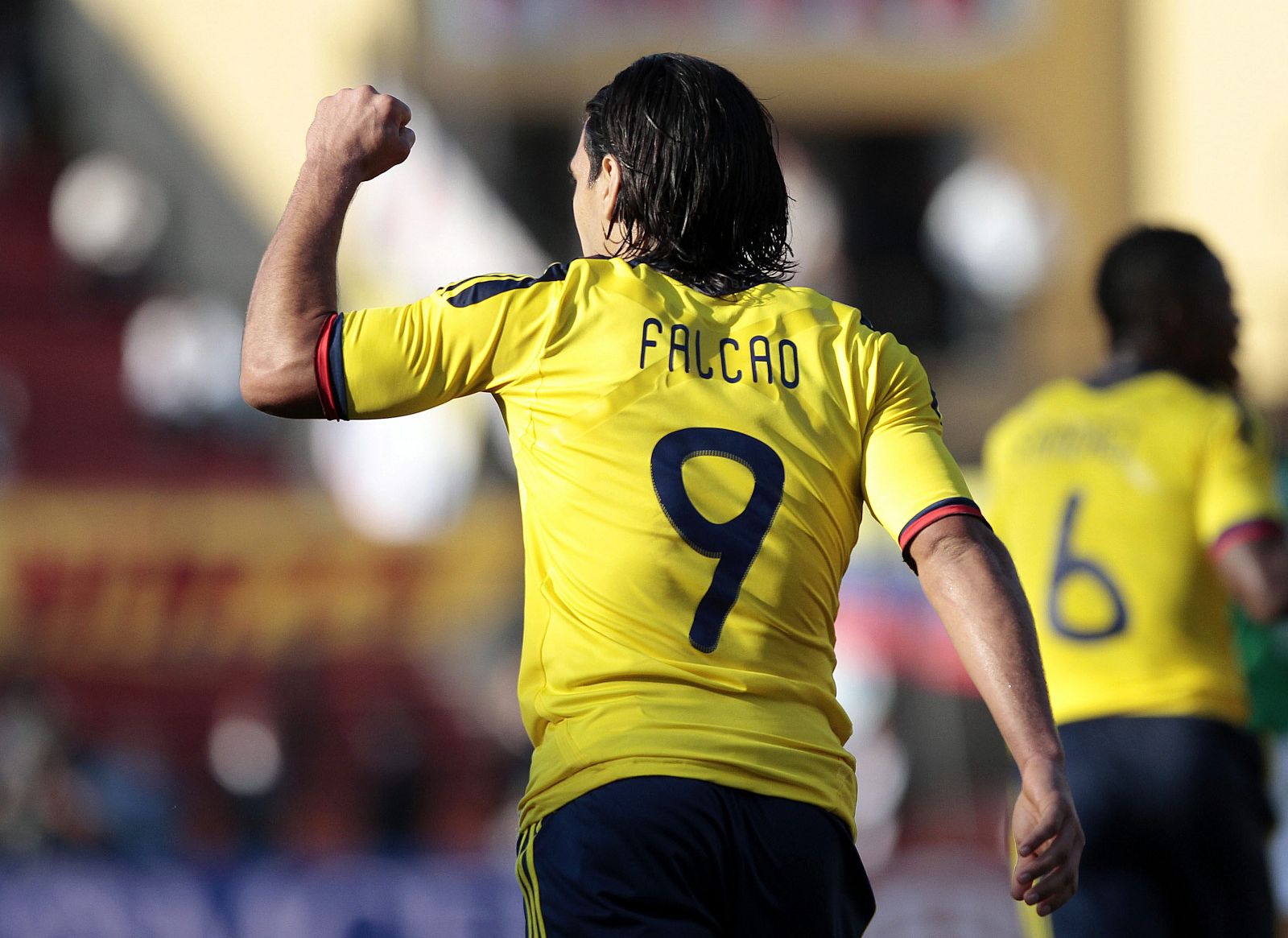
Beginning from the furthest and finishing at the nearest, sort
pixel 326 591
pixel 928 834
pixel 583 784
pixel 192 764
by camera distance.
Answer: pixel 326 591 → pixel 192 764 → pixel 928 834 → pixel 583 784

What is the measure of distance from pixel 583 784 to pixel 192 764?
10.1m

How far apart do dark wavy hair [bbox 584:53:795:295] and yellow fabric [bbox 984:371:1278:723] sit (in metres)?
1.51

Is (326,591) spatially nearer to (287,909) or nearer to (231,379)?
(231,379)

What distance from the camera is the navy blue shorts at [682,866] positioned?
230 centimetres

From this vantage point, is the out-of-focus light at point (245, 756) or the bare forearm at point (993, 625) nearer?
the bare forearm at point (993, 625)

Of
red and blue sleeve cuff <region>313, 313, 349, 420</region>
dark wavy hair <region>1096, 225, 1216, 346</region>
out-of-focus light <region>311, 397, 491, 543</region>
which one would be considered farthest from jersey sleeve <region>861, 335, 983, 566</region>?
out-of-focus light <region>311, 397, 491, 543</region>

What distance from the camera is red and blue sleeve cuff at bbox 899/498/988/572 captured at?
2.45 meters

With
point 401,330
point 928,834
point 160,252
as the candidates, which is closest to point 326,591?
point 160,252

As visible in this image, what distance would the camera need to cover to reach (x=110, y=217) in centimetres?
1582

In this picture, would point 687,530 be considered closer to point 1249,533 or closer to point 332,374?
point 332,374

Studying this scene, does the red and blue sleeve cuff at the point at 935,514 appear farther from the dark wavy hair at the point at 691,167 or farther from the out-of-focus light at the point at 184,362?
the out-of-focus light at the point at 184,362

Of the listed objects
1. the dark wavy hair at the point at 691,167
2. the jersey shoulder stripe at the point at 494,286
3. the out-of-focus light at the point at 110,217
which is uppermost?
the out-of-focus light at the point at 110,217

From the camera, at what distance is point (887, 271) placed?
15039 millimetres

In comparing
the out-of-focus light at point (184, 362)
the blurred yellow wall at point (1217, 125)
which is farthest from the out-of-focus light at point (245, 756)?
the blurred yellow wall at point (1217, 125)
